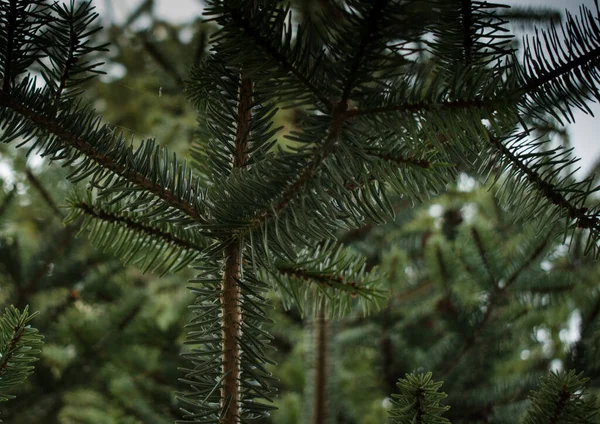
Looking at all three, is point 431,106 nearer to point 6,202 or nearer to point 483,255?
point 483,255

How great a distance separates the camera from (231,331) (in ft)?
1.81

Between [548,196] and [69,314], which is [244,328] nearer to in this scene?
[548,196]

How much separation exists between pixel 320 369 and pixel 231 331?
56 cm

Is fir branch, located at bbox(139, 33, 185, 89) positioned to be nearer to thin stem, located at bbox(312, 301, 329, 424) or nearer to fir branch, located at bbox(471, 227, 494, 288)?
thin stem, located at bbox(312, 301, 329, 424)

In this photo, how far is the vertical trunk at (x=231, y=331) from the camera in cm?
53

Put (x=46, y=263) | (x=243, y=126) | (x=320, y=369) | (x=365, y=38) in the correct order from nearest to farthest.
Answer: (x=365, y=38) < (x=243, y=126) < (x=320, y=369) < (x=46, y=263)

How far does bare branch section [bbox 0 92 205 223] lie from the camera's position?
51 cm

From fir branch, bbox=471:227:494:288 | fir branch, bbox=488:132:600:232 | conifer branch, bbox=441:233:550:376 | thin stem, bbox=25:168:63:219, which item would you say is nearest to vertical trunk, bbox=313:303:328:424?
conifer branch, bbox=441:233:550:376

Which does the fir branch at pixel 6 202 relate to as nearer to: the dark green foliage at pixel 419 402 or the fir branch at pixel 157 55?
the fir branch at pixel 157 55

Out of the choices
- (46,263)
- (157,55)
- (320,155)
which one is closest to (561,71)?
(320,155)

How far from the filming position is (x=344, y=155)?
1.49ft

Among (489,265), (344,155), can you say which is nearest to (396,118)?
(344,155)

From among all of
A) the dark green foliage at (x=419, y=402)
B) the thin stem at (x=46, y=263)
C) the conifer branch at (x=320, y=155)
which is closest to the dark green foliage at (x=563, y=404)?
the dark green foliage at (x=419, y=402)

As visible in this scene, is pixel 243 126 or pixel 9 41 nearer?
pixel 9 41
